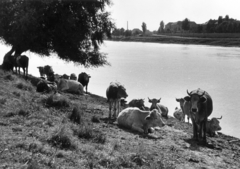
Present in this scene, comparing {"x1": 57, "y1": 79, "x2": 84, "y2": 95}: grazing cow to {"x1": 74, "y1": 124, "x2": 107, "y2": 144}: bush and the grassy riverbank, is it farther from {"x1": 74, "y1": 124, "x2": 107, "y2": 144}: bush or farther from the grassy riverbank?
the grassy riverbank

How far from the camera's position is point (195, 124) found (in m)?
10.0

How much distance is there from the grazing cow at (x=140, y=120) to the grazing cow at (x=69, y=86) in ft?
24.0

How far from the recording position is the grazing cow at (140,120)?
9.72 metres

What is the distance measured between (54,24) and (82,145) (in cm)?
1668

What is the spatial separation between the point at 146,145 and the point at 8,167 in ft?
13.3

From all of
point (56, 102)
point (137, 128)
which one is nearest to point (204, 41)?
point (137, 128)

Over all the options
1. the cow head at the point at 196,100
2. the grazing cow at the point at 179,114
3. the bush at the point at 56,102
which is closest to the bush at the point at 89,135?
the bush at the point at 56,102

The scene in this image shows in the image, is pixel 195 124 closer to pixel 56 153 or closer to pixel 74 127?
pixel 74 127

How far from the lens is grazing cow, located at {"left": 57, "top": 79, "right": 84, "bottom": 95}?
16.8 metres

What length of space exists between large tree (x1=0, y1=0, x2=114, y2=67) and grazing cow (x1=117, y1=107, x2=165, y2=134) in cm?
1222

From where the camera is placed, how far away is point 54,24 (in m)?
21.7

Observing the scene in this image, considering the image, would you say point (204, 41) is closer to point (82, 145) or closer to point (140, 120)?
point (140, 120)

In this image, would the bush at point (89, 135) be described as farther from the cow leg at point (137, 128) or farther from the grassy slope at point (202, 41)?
the grassy slope at point (202, 41)

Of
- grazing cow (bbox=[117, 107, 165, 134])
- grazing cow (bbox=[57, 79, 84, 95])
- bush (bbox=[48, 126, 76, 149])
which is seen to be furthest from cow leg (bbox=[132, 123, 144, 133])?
grazing cow (bbox=[57, 79, 84, 95])
